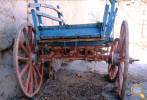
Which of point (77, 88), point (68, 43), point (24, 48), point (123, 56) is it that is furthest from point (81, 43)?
point (77, 88)

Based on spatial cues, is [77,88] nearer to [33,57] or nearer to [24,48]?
[33,57]

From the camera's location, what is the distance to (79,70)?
7434 millimetres

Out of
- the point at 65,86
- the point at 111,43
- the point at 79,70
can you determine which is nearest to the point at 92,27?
the point at 111,43

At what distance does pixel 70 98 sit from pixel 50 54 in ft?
2.74

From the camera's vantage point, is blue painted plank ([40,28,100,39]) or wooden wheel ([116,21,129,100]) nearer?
wooden wheel ([116,21,129,100])

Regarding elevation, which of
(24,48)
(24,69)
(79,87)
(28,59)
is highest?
(24,48)

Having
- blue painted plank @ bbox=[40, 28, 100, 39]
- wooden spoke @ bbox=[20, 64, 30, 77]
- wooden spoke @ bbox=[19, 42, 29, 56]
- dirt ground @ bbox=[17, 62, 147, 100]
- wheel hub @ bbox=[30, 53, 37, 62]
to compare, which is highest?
blue painted plank @ bbox=[40, 28, 100, 39]

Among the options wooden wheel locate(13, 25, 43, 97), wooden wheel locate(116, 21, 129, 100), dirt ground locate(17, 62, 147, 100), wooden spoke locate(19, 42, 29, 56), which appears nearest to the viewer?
wooden wheel locate(116, 21, 129, 100)

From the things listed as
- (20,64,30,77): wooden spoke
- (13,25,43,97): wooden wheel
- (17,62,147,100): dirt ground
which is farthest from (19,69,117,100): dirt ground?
(20,64,30,77): wooden spoke

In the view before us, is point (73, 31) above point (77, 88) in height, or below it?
above

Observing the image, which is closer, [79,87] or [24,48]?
[24,48]

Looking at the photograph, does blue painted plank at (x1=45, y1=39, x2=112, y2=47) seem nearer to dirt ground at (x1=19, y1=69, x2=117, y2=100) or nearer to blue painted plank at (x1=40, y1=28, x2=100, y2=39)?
blue painted plank at (x1=40, y1=28, x2=100, y2=39)

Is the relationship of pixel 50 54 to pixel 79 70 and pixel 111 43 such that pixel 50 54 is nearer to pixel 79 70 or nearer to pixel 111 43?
pixel 111 43

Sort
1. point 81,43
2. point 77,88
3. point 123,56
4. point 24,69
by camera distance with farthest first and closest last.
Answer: point 77,88
point 81,43
point 123,56
point 24,69
